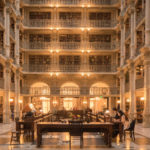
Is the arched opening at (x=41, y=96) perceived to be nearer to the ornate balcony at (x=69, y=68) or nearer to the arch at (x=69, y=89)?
the arch at (x=69, y=89)

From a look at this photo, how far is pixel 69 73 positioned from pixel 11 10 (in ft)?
35.2

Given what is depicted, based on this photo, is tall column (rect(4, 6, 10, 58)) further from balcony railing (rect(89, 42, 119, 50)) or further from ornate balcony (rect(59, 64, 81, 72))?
balcony railing (rect(89, 42, 119, 50))

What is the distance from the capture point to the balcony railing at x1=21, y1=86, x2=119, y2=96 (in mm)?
34156

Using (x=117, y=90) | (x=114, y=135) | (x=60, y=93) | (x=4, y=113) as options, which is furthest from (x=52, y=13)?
(x=114, y=135)

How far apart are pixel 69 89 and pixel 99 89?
3.80 m

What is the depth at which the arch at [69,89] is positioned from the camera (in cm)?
3506

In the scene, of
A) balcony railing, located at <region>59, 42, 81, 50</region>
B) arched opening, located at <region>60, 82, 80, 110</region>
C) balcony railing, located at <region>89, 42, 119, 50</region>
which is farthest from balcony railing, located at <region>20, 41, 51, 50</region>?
arched opening, located at <region>60, 82, 80, 110</region>

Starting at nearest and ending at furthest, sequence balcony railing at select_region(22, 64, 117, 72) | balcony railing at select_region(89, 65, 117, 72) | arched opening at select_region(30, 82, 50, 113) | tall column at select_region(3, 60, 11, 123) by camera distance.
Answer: tall column at select_region(3, 60, 11, 123), arched opening at select_region(30, 82, 50, 113), balcony railing at select_region(22, 64, 117, 72), balcony railing at select_region(89, 65, 117, 72)

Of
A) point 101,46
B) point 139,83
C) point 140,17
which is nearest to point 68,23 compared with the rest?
point 101,46

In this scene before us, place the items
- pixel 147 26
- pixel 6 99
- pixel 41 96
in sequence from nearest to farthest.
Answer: pixel 147 26 < pixel 6 99 < pixel 41 96

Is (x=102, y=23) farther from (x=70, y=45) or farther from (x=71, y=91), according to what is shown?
(x=71, y=91)

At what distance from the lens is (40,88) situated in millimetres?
35719

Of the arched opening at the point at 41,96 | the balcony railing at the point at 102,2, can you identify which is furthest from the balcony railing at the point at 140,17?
the arched opening at the point at 41,96

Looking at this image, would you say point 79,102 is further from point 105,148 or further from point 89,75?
point 105,148
